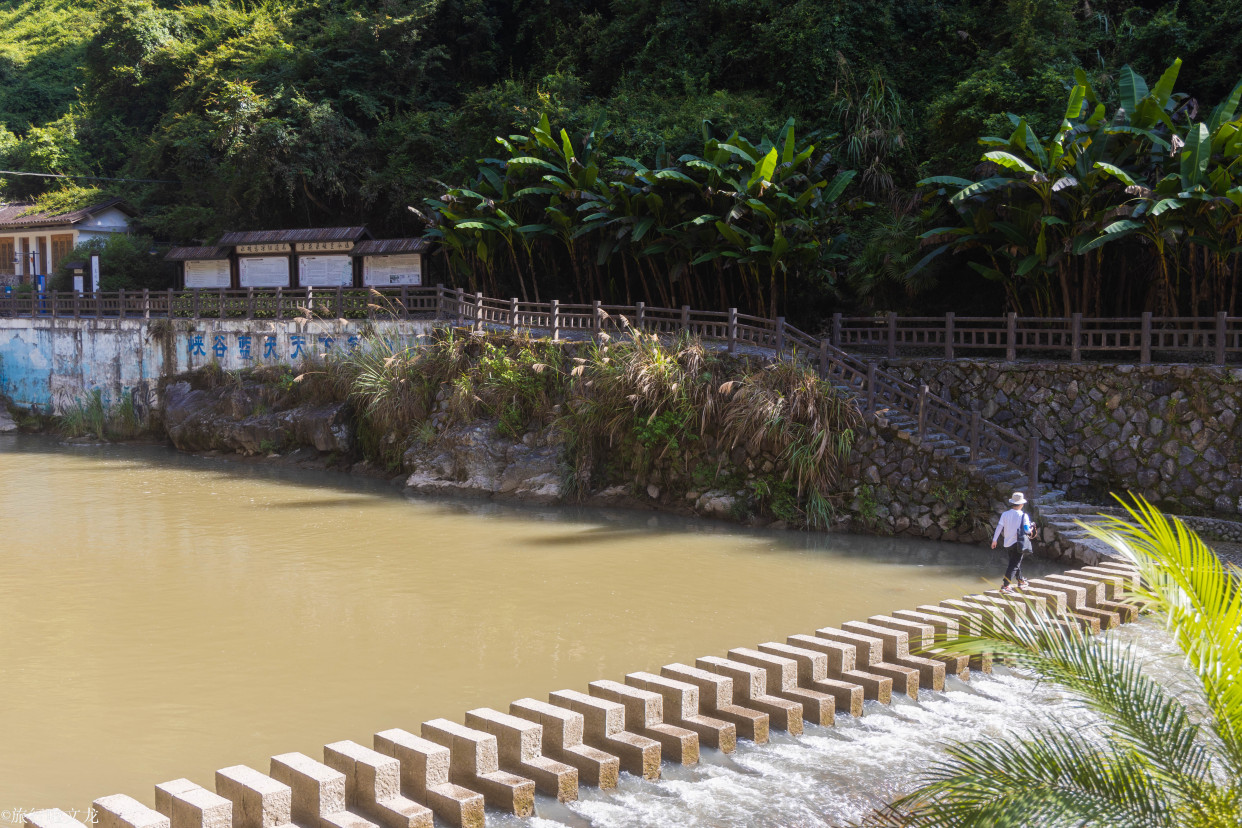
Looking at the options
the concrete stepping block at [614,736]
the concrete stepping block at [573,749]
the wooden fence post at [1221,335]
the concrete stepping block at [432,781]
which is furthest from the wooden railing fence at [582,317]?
the concrete stepping block at [432,781]

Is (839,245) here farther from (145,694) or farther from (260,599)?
(145,694)

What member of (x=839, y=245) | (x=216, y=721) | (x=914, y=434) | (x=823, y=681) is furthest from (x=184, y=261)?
(x=823, y=681)

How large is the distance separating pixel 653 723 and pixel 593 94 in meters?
28.9

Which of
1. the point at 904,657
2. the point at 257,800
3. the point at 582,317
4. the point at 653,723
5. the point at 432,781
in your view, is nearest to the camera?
the point at 257,800

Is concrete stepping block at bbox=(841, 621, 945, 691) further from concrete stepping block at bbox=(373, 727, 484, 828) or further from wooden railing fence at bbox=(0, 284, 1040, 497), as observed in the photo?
wooden railing fence at bbox=(0, 284, 1040, 497)

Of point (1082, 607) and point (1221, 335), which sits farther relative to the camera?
point (1221, 335)

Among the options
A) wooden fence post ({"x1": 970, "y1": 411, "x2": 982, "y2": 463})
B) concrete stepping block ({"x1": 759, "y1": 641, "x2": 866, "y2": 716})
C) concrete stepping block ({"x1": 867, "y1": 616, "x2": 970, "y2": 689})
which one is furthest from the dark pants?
concrete stepping block ({"x1": 759, "y1": 641, "x2": 866, "y2": 716})

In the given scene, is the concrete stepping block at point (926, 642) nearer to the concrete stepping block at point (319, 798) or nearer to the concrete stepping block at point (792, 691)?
the concrete stepping block at point (792, 691)

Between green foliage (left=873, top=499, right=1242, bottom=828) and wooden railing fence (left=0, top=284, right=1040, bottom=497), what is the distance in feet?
39.9

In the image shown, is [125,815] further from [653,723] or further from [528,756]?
[653,723]

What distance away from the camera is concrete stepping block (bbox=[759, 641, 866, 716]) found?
26.5 feet

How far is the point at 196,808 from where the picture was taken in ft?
17.9

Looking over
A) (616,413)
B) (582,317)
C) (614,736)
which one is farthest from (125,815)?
(582,317)

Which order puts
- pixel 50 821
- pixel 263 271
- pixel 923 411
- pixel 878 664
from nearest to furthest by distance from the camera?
pixel 50 821, pixel 878 664, pixel 923 411, pixel 263 271
